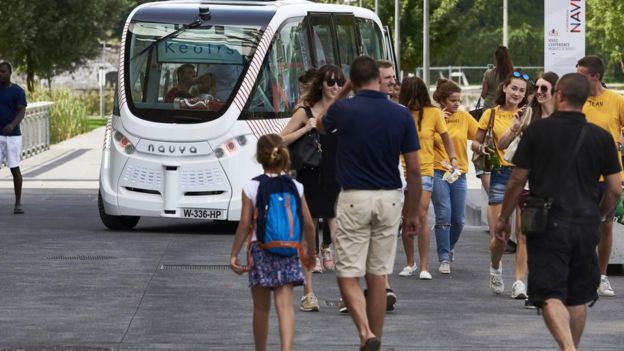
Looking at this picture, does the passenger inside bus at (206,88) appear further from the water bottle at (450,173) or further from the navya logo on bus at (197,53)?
the water bottle at (450,173)

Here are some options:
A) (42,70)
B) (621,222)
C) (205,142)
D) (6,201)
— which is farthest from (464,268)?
(42,70)

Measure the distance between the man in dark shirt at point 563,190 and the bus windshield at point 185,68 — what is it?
924cm

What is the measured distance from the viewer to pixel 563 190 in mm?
8352

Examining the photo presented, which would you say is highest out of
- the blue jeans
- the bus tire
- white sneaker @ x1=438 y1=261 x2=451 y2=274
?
the blue jeans

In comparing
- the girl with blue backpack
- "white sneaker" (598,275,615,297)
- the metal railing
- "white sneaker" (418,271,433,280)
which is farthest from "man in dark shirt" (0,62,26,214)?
the metal railing

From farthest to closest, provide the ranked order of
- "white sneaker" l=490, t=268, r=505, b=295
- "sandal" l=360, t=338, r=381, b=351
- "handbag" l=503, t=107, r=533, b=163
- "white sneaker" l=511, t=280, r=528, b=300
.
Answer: "white sneaker" l=490, t=268, r=505, b=295 → "white sneaker" l=511, t=280, r=528, b=300 → "handbag" l=503, t=107, r=533, b=163 → "sandal" l=360, t=338, r=381, b=351

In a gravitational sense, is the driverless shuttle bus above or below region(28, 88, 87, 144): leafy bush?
above

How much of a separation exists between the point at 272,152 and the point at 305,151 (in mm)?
3145

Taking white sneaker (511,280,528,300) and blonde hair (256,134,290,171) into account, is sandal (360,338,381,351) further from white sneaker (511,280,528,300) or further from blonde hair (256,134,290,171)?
white sneaker (511,280,528,300)

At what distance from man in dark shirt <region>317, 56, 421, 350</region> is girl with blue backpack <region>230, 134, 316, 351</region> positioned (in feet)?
1.83

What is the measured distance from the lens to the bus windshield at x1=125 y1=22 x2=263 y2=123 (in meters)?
17.5

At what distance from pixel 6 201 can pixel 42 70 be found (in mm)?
39115

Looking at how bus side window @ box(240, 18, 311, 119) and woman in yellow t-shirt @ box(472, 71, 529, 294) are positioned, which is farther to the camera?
bus side window @ box(240, 18, 311, 119)

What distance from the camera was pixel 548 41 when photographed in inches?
719
